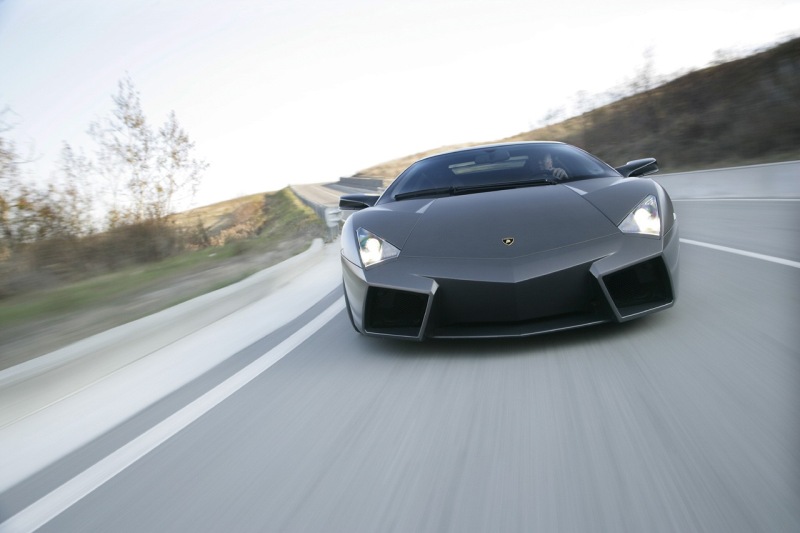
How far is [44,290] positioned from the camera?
9852 millimetres

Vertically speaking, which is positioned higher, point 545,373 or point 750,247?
point 545,373

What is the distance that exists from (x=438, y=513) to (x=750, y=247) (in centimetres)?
620

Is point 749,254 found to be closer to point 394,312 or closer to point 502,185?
point 502,185

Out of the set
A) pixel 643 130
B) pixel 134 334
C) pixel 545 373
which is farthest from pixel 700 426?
pixel 643 130

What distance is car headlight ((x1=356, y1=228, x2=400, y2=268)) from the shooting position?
4.24m

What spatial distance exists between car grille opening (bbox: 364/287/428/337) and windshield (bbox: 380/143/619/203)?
1.17 metres

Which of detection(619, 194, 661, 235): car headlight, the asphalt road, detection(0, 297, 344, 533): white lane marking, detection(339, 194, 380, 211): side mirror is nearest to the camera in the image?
the asphalt road

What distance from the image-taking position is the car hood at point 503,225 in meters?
3.93

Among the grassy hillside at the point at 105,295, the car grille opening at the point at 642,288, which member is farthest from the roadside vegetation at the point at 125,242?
the car grille opening at the point at 642,288

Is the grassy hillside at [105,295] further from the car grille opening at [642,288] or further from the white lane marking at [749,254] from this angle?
the white lane marking at [749,254]

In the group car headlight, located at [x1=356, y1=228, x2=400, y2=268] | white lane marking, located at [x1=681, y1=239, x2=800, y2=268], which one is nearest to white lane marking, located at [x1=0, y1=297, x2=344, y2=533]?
car headlight, located at [x1=356, y1=228, x2=400, y2=268]

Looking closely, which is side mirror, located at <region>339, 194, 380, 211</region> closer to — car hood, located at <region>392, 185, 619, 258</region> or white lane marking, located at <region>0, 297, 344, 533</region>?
car hood, located at <region>392, 185, 619, 258</region>

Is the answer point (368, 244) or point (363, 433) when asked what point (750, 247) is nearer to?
point (368, 244)

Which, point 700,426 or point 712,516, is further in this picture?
point 700,426
